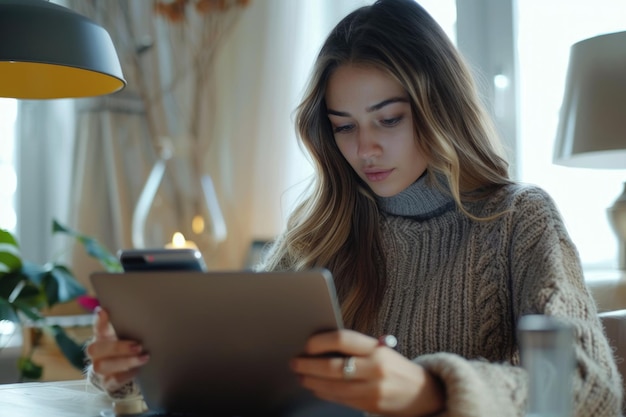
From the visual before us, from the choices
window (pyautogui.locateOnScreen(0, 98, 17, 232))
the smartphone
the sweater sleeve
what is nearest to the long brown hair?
the sweater sleeve

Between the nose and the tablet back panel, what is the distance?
0.55 m

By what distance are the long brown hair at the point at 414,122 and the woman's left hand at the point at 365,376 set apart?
0.53 m

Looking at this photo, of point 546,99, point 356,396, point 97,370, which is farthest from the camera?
point 546,99

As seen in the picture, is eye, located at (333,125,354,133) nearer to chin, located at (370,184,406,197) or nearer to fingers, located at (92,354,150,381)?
chin, located at (370,184,406,197)

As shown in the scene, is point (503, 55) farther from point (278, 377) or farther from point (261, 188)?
point (278, 377)

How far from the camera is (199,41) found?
109 inches

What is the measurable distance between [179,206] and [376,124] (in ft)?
4.49

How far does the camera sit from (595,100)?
6.64 feet

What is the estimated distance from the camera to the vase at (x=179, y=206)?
8.36 ft

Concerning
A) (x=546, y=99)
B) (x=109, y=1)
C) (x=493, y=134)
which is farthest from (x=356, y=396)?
(x=109, y=1)

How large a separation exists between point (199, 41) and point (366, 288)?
1.56 meters

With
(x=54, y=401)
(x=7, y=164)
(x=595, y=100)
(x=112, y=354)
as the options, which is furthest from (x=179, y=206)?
(x=112, y=354)

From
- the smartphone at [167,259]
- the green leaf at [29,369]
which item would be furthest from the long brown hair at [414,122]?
the green leaf at [29,369]

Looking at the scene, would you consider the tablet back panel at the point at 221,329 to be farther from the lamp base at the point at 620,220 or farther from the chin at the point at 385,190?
the lamp base at the point at 620,220
